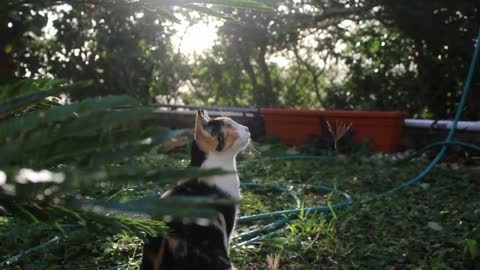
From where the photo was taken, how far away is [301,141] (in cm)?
613

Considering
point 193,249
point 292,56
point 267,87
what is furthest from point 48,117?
point 292,56

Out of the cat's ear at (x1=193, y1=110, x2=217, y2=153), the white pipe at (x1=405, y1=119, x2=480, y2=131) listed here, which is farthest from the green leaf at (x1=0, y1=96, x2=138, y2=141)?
the white pipe at (x1=405, y1=119, x2=480, y2=131)

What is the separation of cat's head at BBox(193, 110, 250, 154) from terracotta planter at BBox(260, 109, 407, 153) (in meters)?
3.04

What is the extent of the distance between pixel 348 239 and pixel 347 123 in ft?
9.32

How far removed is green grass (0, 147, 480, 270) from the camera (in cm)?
264

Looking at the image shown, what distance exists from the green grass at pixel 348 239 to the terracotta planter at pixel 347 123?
1.61 metres

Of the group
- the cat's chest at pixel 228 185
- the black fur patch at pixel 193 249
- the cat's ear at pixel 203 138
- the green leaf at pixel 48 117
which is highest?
the green leaf at pixel 48 117

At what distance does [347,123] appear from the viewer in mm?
5680

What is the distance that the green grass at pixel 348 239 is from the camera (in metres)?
2.64

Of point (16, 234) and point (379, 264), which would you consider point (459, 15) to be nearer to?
point (379, 264)

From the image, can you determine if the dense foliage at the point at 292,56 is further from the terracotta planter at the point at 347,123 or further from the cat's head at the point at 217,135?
the cat's head at the point at 217,135

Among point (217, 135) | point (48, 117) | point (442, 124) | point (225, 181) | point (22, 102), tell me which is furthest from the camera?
point (442, 124)

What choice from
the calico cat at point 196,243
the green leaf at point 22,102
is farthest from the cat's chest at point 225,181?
the green leaf at point 22,102

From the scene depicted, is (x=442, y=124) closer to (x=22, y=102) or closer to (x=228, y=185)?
(x=228, y=185)
